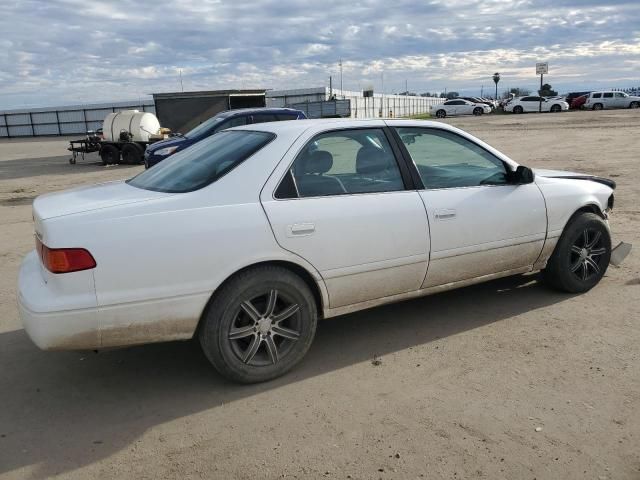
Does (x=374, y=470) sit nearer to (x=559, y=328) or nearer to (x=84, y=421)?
(x=84, y=421)

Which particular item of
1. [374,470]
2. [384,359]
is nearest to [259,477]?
[374,470]

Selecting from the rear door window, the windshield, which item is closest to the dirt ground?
the rear door window

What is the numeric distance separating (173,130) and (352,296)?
19.7 m

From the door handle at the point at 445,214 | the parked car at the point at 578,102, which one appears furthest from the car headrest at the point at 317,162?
the parked car at the point at 578,102

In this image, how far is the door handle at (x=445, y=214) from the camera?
404cm

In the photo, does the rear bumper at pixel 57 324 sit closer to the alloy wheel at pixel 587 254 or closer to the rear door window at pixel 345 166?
the rear door window at pixel 345 166

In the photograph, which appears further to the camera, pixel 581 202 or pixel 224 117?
pixel 224 117

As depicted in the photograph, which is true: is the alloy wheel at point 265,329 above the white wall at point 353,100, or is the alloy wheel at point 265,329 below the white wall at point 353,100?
below

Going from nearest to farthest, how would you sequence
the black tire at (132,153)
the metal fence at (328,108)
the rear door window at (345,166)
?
the rear door window at (345,166) → the black tire at (132,153) → the metal fence at (328,108)

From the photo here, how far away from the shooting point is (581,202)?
4.81 m

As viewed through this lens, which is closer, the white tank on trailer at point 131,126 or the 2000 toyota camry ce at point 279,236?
the 2000 toyota camry ce at point 279,236

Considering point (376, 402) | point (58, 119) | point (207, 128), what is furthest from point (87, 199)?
point (58, 119)

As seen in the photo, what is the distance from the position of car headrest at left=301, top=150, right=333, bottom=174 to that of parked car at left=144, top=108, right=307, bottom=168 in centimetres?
885

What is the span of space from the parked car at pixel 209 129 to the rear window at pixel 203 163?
8.24m
